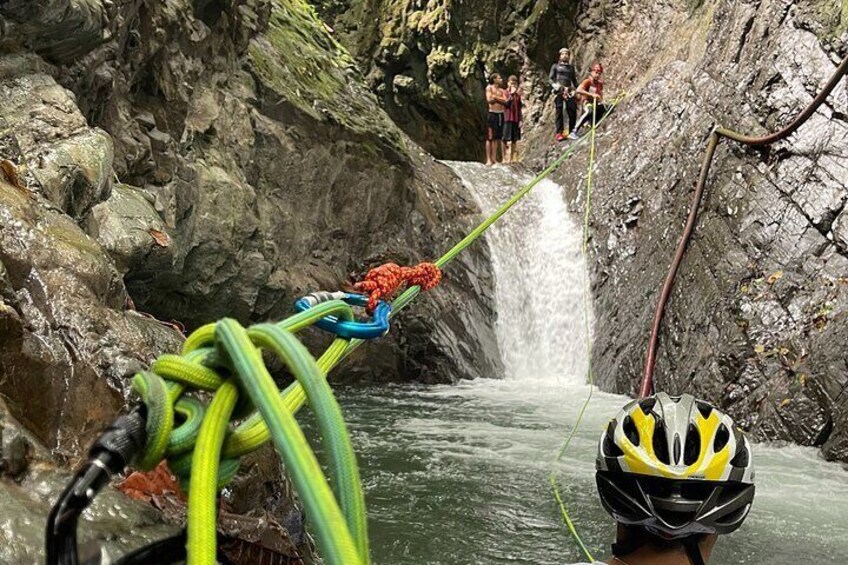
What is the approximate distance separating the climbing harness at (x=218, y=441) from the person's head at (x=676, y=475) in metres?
0.82

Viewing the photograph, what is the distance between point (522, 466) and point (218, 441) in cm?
542

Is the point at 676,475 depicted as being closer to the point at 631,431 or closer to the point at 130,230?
the point at 631,431

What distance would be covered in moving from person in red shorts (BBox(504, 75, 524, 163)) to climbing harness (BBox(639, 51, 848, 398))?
615 centimetres

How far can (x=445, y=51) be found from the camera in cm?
1845

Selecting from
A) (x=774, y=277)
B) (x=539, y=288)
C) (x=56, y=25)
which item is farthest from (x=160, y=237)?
(x=539, y=288)

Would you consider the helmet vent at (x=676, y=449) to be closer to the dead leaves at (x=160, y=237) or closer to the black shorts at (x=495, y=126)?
the dead leaves at (x=160, y=237)

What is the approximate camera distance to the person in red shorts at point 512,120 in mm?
15445

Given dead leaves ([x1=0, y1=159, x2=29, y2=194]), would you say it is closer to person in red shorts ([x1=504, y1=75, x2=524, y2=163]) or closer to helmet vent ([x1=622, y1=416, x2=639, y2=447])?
helmet vent ([x1=622, y1=416, x2=639, y2=447])

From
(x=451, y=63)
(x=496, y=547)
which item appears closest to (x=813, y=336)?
(x=496, y=547)

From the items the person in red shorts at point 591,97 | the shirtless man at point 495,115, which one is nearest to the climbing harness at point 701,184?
the person in red shorts at point 591,97

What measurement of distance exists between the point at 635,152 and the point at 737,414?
208 inches

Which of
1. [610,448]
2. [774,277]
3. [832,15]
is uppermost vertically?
[832,15]

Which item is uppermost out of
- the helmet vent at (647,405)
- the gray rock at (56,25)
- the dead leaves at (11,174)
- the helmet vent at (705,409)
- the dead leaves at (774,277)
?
the gray rock at (56,25)

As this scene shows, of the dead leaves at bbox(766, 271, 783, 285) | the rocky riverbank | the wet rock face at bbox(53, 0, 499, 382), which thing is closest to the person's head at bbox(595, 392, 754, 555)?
the rocky riverbank
